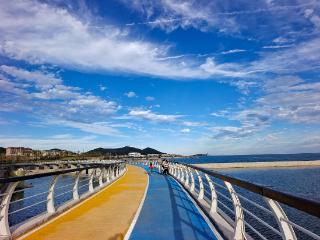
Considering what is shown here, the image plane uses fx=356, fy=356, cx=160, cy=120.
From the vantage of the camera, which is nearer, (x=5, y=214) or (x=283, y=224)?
(x=283, y=224)

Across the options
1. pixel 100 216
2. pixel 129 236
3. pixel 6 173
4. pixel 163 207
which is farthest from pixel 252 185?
pixel 6 173

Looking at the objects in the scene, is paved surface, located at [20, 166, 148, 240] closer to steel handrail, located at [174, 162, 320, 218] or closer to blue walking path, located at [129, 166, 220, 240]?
blue walking path, located at [129, 166, 220, 240]

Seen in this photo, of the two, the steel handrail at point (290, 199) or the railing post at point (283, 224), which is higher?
the steel handrail at point (290, 199)

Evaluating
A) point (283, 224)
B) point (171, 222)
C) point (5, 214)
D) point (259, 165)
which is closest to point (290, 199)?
point (283, 224)

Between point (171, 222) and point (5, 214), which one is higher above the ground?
point (5, 214)

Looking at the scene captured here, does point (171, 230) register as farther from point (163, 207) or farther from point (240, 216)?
point (163, 207)

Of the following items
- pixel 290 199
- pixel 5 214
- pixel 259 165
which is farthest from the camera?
pixel 259 165

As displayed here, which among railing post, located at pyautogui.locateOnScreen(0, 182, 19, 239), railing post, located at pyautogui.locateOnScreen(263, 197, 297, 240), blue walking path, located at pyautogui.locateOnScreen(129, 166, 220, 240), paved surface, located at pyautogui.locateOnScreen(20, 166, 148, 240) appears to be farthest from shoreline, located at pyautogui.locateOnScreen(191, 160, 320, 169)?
railing post, located at pyautogui.locateOnScreen(263, 197, 297, 240)

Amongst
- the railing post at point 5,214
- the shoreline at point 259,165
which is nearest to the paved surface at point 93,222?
the railing post at point 5,214

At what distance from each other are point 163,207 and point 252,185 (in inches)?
298

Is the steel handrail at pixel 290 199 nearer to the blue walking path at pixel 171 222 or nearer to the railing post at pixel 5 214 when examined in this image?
the blue walking path at pixel 171 222

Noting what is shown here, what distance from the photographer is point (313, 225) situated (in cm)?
2334

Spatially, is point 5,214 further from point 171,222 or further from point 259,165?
point 259,165

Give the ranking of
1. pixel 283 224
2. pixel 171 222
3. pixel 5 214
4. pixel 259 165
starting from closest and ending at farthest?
pixel 283 224, pixel 5 214, pixel 171 222, pixel 259 165
